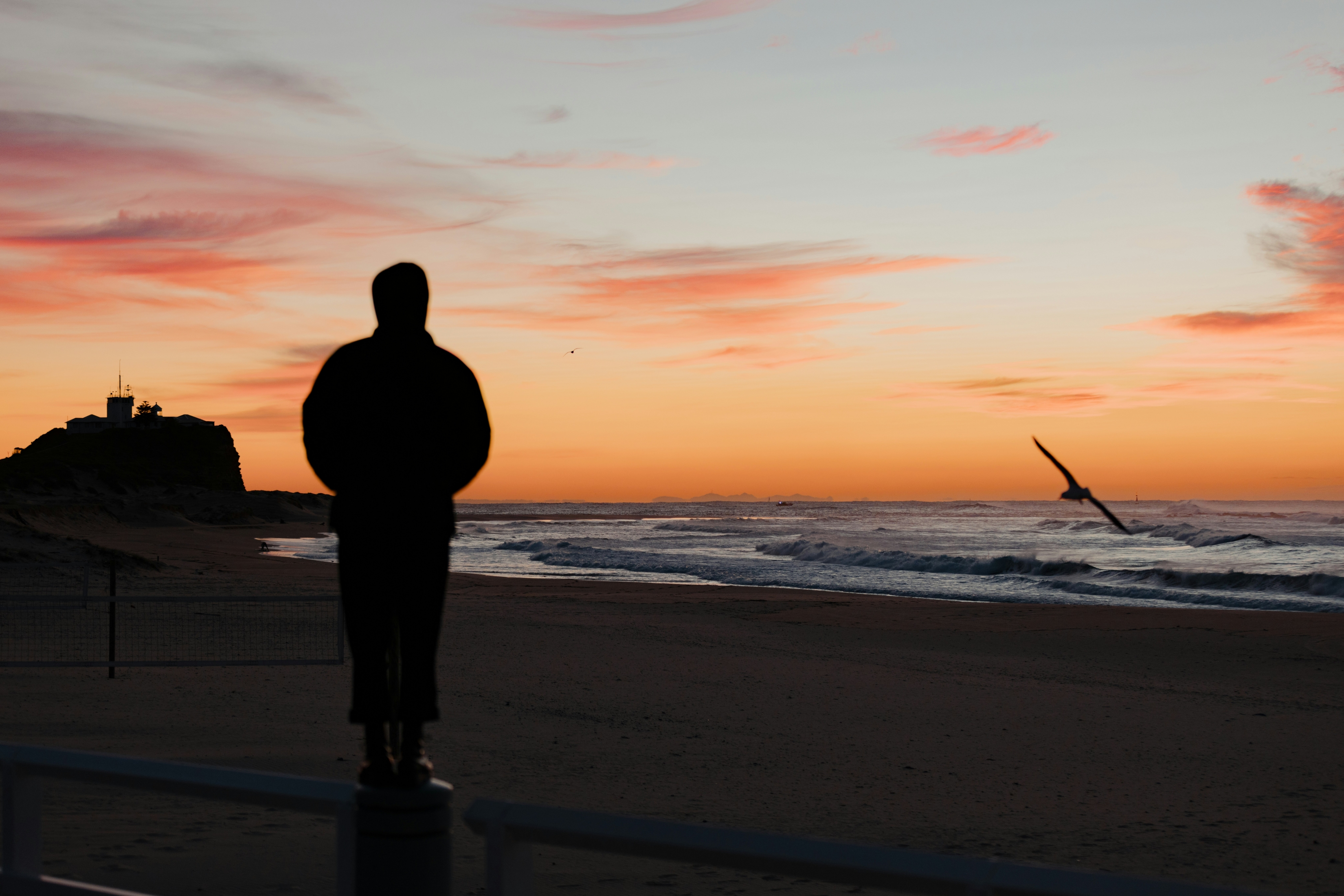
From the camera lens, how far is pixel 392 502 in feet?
10.2

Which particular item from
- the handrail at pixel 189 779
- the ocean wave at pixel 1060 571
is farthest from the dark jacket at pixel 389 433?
the ocean wave at pixel 1060 571

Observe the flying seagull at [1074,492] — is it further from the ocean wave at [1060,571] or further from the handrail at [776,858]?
the ocean wave at [1060,571]

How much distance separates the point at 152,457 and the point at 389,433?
15813cm

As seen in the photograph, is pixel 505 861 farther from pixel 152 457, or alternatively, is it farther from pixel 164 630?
pixel 152 457

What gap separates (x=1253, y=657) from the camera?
16656 millimetres

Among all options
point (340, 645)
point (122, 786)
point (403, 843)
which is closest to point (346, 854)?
point (403, 843)

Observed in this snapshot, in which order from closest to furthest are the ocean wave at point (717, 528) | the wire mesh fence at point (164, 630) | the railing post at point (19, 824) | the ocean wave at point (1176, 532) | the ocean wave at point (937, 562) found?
the railing post at point (19, 824), the wire mesh fence at point (164, 630), the ocean wave at point (937, 562), the ocean wave at point (1176, 532), the ocean wave at point (717, 528)

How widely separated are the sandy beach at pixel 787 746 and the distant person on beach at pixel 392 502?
3.29 metres

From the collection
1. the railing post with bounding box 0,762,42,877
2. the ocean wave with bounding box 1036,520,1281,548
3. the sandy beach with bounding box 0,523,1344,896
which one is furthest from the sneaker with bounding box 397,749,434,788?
the ocean wave with bounding box 1036,520,1281,548

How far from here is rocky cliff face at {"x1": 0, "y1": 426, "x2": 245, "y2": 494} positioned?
126m

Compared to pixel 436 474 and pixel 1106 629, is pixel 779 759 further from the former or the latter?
pixel 1106 629

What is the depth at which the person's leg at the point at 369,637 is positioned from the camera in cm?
310

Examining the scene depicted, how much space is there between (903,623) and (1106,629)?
3.91 m

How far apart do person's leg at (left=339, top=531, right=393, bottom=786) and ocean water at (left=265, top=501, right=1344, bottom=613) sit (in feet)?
90.1
